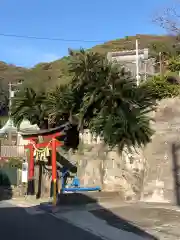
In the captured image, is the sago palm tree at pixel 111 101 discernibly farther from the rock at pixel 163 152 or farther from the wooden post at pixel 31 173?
the wooden post at pixel 31 173

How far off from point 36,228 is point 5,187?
42.8ft

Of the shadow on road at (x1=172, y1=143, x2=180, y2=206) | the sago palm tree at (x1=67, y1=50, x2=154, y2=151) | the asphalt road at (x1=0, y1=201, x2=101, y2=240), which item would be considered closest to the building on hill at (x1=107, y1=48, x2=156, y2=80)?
the sago palm tree at (x1=67, y1=50, x2=154, y2=151)

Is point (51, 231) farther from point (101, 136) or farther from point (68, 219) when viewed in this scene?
point (101, 136)

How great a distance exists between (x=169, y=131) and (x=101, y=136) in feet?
10.9

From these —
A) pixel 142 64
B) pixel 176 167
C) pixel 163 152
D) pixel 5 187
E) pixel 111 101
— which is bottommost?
pixel 5 187

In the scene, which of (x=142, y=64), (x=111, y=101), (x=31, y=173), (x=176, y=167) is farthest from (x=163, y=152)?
(x=142, y=64)

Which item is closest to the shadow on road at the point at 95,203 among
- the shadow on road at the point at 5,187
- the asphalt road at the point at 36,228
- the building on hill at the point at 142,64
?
the asphalt road at the point at 36,228

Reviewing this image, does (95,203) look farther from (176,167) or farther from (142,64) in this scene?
(142,64)

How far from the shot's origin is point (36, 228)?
1109cm

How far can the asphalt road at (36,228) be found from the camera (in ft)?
32.3

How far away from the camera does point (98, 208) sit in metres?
14.8

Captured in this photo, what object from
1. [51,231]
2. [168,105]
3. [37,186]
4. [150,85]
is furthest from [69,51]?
[51,231]

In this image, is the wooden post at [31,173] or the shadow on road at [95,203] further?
the wooden post at [31,173]

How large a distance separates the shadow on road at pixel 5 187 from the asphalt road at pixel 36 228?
728 centimetres
